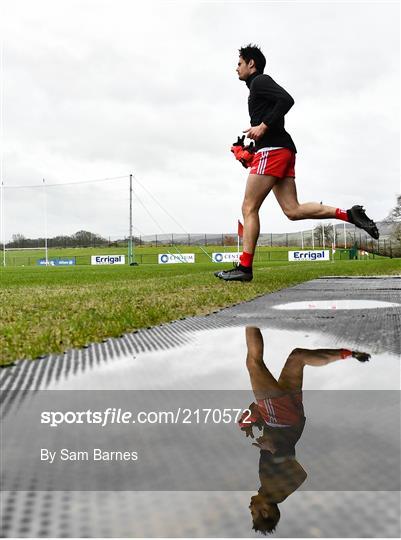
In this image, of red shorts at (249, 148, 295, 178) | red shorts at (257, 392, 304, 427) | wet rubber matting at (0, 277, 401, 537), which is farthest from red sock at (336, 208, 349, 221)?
red shorts at (257, 392, 304, 427)

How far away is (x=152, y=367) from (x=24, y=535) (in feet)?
4.00

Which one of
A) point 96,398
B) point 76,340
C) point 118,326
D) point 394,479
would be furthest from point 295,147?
point 394,479

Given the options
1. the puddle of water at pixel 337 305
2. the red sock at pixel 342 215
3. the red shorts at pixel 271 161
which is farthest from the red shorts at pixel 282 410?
the red sock at pixel 342 215

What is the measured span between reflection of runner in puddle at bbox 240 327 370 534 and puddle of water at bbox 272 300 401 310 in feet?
6.06

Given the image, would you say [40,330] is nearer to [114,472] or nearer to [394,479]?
[114,472]

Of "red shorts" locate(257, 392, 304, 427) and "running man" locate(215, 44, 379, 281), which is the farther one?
"running man" locate(215, 44, 379, 281)

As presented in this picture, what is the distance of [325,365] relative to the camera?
6.46 ft

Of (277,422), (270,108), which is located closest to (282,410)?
(277,422)

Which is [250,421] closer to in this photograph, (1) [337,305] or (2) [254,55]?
(1) [337,305]

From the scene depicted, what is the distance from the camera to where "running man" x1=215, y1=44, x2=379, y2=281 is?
18.6ft

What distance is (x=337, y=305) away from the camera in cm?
423

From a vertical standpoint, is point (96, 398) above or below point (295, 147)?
below

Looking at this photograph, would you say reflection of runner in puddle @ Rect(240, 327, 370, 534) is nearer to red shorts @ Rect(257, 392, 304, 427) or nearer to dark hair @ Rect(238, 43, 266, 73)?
red shorts @ Rect(257, 392, 304, 427)

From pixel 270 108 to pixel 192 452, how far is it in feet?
16.9
